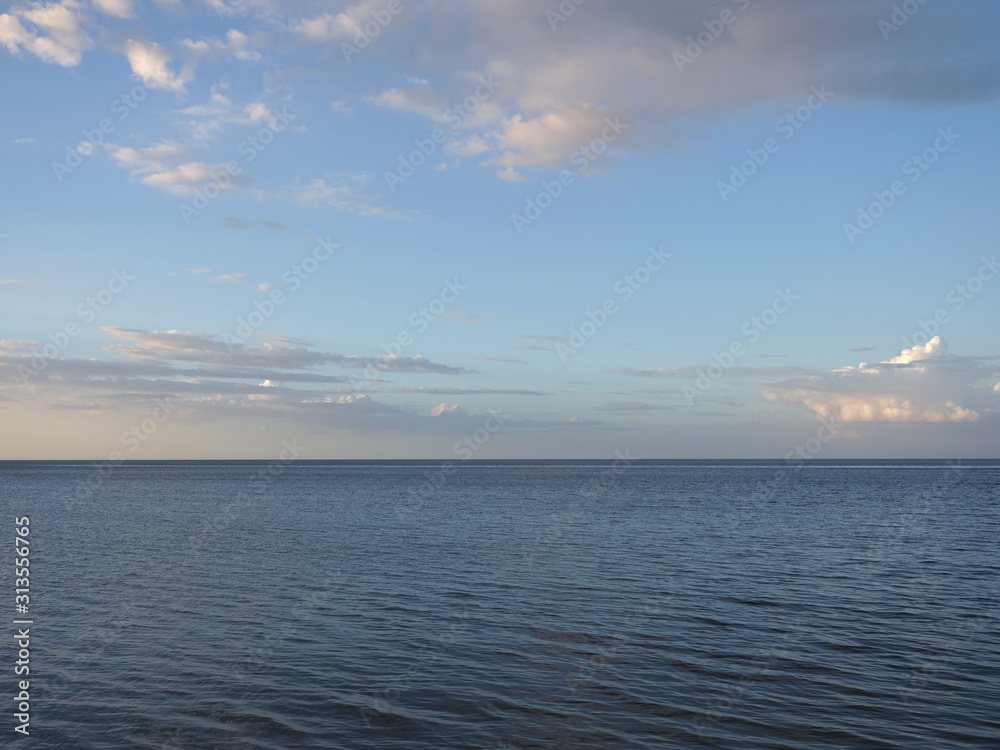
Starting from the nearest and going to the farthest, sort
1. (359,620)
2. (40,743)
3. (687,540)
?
1. (40,743)
2. (359,620)
3. (687,540)

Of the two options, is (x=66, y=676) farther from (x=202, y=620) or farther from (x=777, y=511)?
(x=777, y=511)

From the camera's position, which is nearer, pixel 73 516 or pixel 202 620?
pixel 202 620

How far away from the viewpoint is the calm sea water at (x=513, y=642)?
1866 centimetres

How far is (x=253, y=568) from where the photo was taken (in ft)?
140

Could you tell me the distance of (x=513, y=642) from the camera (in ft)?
86.3

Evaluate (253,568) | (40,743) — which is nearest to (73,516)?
(253,568)

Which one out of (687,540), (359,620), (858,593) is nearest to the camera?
(359,620)

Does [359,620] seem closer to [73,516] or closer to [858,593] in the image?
[858,593]

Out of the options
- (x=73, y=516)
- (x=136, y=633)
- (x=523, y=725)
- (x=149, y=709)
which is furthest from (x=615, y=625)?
(x=73, y=516)

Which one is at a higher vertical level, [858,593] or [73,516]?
[858,593]

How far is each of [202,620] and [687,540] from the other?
37.7 meters

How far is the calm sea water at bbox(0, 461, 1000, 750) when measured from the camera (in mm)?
18656

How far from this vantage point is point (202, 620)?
3009 cm

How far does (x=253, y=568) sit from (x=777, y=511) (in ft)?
208
